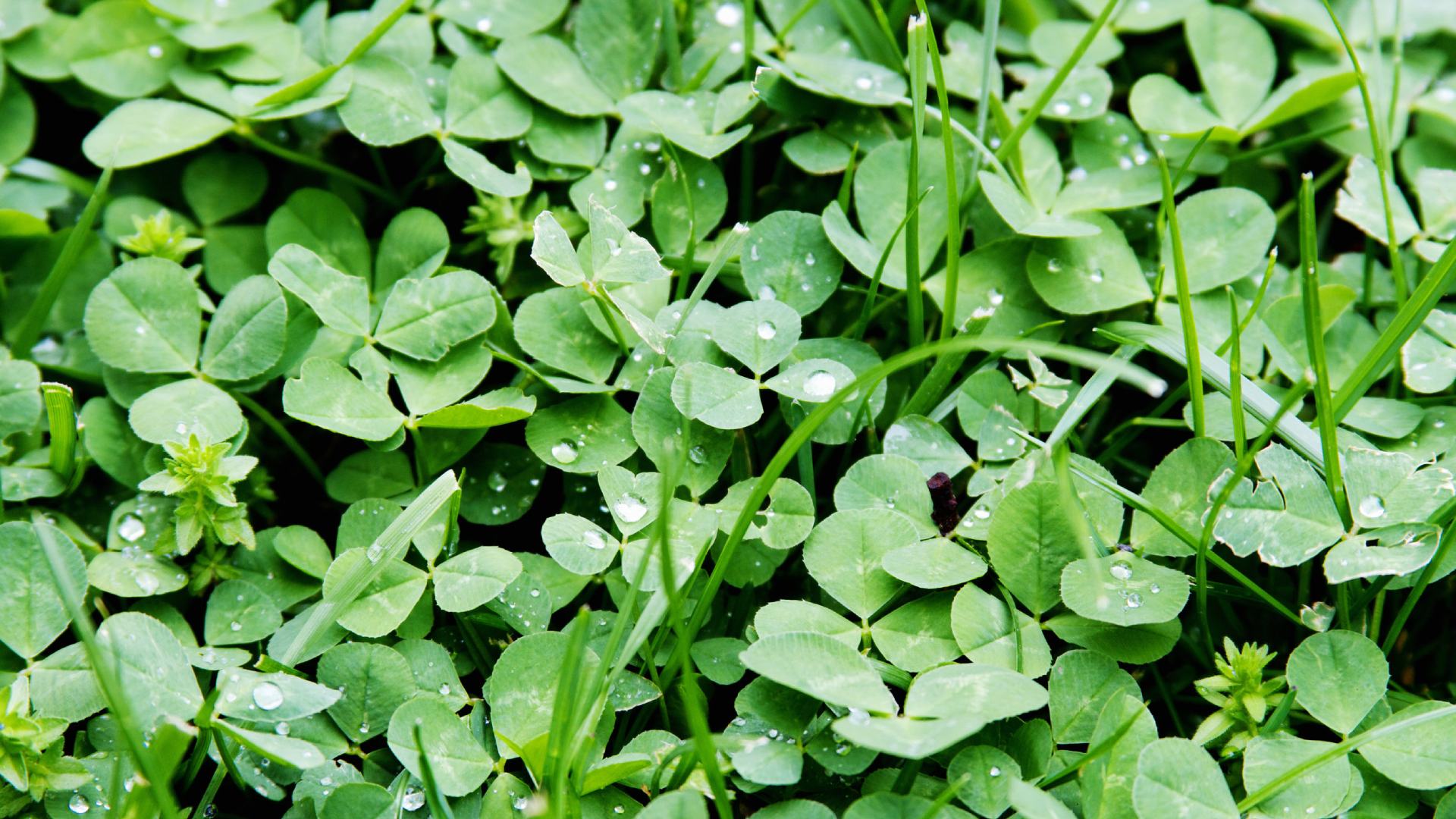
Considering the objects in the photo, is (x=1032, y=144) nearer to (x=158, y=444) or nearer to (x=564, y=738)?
(x=564, y=738)

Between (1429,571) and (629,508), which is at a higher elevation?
(1429,571)

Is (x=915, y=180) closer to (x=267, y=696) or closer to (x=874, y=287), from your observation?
(x=874, y=287)

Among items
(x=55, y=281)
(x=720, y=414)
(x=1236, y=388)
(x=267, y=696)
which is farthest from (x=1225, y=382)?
(x=55, y=281)

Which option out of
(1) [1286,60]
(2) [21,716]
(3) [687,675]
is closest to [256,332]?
(2) [21,716]

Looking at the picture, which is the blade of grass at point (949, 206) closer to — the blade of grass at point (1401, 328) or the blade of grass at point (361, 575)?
the blade of grass at point (1401, 328)

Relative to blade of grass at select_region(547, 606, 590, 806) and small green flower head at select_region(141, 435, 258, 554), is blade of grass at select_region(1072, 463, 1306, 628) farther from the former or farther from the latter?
small green flower head at select_region(141, 435, 258, 554)

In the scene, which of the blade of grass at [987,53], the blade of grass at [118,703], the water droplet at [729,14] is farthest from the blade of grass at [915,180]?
the blade of grass at [118,703]

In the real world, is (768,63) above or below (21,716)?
above
